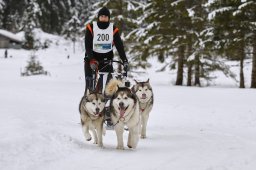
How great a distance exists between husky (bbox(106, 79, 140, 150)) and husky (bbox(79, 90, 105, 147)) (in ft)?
0.65

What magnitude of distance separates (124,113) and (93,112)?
1.61 ft

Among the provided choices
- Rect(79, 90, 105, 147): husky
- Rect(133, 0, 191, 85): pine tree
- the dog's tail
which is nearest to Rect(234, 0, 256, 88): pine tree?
Rect(133, 0, 191, 85): pine tree

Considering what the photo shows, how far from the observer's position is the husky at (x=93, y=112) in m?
6.25

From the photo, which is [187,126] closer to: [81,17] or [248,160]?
[248,160]

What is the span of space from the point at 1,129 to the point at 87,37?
2.30 m

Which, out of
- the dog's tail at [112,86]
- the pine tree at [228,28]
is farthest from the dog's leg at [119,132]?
the pine tree at [228,28]

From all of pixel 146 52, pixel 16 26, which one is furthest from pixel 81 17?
pixel 146 52

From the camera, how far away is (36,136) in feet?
20.6

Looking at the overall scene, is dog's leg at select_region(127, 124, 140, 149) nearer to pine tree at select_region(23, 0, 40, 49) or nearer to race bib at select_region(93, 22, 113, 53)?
race bib at select_region(93, 22, 113, 53)

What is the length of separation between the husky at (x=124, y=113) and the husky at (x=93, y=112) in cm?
20

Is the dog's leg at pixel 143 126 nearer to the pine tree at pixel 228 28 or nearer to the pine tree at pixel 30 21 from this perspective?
the pine tree at pixel 228 28

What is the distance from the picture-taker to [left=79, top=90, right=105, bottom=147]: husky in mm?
6246

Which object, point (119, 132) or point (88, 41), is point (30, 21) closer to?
point (88, 41)

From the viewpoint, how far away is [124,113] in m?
6.21
